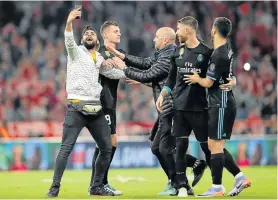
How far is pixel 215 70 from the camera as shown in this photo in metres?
11.5

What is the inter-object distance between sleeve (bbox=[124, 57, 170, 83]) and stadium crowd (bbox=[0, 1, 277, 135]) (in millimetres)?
8605

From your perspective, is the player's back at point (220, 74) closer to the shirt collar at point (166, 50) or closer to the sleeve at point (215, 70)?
the sleeve at point (215, 70)

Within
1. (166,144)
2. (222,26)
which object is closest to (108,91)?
(166,144)

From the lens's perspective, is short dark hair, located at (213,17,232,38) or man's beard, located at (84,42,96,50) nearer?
short dark hair, located at (213,17,232,38)

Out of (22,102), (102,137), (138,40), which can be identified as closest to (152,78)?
(102,137)

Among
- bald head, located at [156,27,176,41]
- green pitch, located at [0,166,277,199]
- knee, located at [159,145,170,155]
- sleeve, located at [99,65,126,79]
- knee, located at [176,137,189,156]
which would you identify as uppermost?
bald head, located at [156,27,176,41]

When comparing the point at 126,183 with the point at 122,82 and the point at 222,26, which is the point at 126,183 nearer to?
the point at 222,26

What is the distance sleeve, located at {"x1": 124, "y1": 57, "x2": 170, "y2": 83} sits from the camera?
12242mm

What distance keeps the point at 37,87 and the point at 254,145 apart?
6.16 metres

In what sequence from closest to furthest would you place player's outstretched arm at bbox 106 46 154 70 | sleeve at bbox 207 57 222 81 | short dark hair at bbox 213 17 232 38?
sleeve at bbox 207 57 222 81
short dark hair at bbox 213 17 232 38
player's outstretched arm at bbox 106 46 154 70

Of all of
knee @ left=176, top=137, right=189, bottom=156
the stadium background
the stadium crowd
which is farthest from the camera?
the stadium crowd

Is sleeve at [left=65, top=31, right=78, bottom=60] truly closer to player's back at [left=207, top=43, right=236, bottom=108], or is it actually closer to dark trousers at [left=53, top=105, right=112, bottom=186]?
dark trousers at [left=53, top=105, right=112, bottom=186]

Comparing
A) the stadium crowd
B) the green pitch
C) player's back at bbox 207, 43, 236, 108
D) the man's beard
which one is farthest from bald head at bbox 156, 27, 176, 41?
the stadium crowd

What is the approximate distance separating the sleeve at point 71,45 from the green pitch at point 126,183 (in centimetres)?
201
